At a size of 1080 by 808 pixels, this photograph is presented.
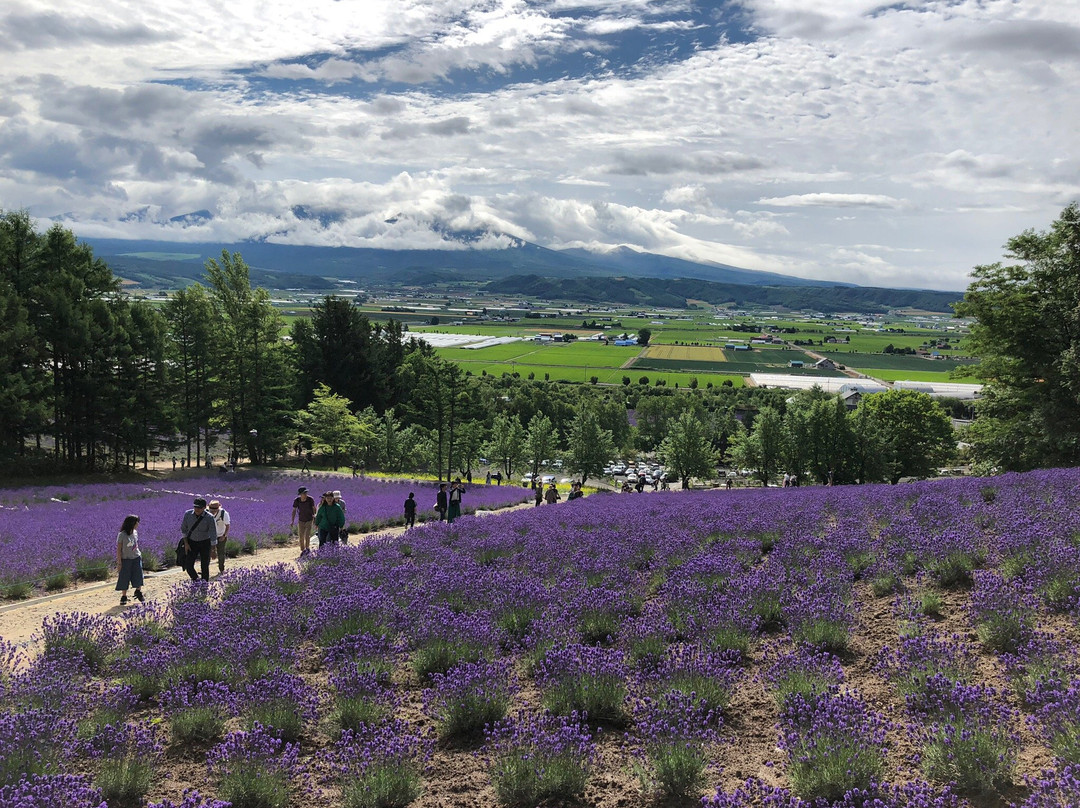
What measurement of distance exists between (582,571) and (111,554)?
1242 centimetres

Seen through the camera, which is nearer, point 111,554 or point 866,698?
point 866,698

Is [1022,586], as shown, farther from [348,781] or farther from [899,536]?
[348,781]

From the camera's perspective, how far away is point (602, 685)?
19.3 feet

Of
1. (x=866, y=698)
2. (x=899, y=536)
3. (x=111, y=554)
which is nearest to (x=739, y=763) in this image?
(x=866, y=698)

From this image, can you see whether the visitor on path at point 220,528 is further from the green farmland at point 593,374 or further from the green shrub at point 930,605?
the green farmland at point 593,374

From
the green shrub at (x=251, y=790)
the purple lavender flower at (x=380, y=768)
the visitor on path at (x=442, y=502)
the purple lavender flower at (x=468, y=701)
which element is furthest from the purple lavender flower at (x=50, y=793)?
the visitor on path at (x=442, y=502)

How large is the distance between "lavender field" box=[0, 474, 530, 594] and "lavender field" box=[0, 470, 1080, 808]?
703 cm

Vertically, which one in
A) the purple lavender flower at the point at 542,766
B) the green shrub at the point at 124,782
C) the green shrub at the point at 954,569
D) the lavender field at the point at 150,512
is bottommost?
the lavender field at the point at 150,512

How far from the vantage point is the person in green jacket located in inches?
627

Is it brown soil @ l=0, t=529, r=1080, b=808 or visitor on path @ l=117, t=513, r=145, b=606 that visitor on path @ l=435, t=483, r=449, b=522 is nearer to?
visitor on path @ l=117, t=513, r=145, b=606

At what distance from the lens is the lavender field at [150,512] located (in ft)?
48.9

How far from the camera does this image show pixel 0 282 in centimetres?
3281

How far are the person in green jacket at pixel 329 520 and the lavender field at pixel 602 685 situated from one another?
571 cm

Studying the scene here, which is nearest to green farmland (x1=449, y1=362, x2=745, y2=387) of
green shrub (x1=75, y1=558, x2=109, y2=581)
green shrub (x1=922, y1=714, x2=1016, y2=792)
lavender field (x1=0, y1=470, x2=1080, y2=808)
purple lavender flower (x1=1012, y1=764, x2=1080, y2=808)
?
green shrub (x1=75, y1=558, x2=109, y2=581)
